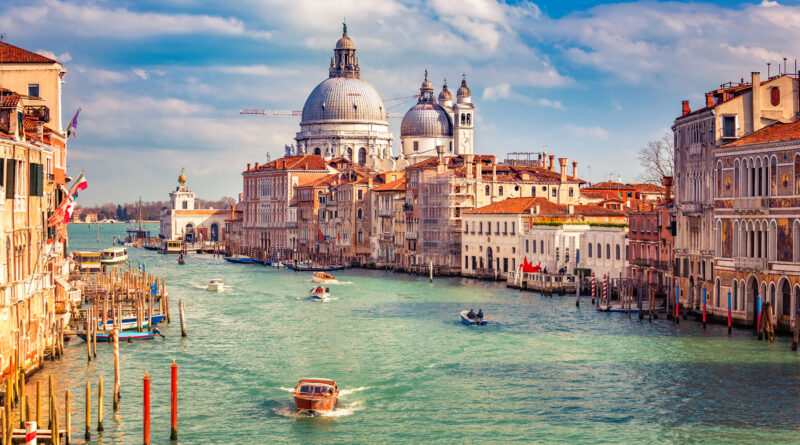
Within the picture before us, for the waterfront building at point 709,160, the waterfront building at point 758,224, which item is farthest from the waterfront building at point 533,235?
the waterfront building at point 758,224

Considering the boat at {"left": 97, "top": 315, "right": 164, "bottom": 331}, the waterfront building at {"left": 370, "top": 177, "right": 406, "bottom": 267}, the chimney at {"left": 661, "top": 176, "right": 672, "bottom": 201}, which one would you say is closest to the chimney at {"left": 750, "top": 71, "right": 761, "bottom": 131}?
the chimney at {"left": 661, "top": 176, "right": 672, "bottom": 201}

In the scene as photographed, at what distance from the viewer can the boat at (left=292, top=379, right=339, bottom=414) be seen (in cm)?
2045

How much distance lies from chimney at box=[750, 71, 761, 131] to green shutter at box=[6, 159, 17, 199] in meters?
19.6

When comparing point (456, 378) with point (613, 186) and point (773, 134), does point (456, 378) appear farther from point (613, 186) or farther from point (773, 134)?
point (613, 186)

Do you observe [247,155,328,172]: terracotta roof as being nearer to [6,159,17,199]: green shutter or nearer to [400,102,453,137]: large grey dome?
[400,102,453,137]: large grey dome

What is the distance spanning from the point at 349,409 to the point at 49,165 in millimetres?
8303

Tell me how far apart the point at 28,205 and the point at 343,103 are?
77.3m

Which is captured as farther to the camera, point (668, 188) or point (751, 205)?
point (668, 188)

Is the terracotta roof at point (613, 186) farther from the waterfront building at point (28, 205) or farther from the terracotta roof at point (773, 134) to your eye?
the waterfront building at point (28, 205)

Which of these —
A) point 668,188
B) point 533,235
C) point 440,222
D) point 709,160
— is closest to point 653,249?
point 668,188

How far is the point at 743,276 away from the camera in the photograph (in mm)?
29312

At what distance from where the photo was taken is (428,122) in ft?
295

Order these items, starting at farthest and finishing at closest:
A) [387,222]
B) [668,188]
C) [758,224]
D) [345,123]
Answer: [345,123] < [387,222] < [668,188] < [758,224]

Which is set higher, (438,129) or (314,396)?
(438,129)
